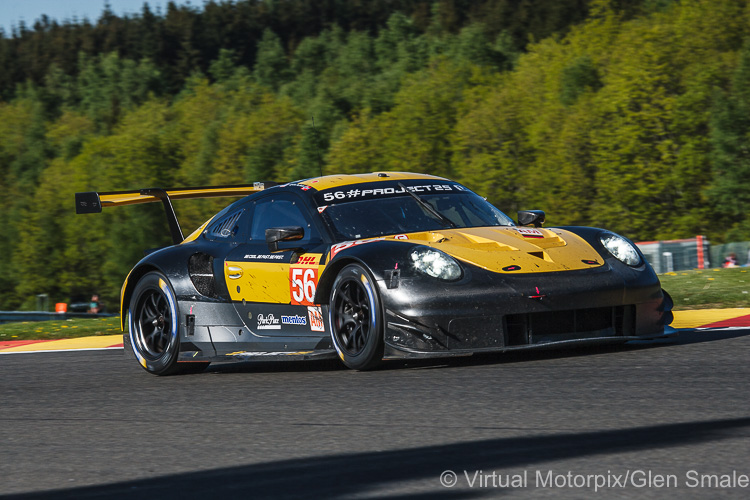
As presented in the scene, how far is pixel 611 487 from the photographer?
10.5 ft

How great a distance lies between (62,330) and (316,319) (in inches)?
282

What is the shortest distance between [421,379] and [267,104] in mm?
90143

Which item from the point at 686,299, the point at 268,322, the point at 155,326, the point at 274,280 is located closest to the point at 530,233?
the point at 274,280

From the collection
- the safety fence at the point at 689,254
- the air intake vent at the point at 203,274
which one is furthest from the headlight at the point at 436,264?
the safety fence at the point at 689,254

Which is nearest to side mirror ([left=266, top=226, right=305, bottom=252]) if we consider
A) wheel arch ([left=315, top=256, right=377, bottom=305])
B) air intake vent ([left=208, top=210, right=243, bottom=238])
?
wheel arch ([left=315, top=256, right=377, bottom=305])

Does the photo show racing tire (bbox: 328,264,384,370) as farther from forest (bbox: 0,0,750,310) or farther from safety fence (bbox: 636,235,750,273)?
forest (bbox: 0,0,750,310)

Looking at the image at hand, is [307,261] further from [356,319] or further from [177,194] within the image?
[177,194]

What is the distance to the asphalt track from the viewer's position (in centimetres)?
342

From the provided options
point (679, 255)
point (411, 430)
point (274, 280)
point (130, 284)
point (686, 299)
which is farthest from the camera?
point (679, 255)

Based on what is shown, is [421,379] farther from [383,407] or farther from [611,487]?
[611,487]

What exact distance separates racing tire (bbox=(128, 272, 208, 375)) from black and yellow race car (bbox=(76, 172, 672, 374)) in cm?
1

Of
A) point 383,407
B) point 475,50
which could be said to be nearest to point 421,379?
point 383,407

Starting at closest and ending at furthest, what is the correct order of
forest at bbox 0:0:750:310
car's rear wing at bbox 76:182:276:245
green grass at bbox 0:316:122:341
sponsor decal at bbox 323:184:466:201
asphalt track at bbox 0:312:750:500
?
asphalt track at bbox 0:312:750:500 < sponsor decal at bbox 323:184:466:201 < car's rear wing at bbox 76:182:276:245 < green grass at bbox 0:316:122:341 < forest at bbox 0:0:750:310

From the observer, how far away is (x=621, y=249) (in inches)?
260
